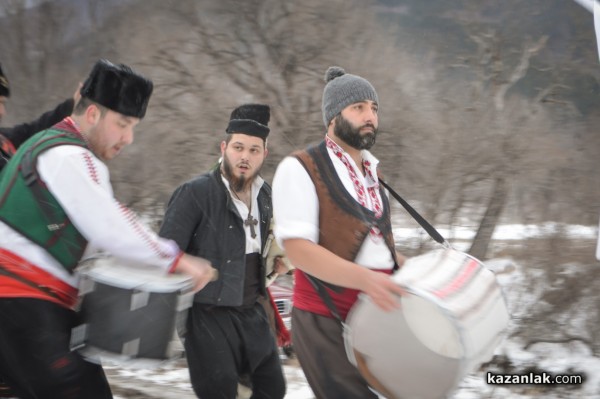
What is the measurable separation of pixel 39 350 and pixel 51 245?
0.35 metres

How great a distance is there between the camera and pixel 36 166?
2.34m

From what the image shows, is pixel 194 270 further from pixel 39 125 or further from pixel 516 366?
pixel 516 366

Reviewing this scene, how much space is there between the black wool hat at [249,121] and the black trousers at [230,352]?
0.98 meters

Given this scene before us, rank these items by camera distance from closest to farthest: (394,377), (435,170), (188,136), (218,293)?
1. (394,377)
2. (218,293)
3. (435,170)
4. (188,136)

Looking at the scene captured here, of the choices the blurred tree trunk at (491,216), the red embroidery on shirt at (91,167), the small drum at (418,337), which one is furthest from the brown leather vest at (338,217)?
the blurred tree trunk at (491,216)

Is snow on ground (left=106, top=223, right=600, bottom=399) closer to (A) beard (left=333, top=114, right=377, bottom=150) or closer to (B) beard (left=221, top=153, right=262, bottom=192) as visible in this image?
(B) beard (left=221, top=153, right=262, bottom=192)

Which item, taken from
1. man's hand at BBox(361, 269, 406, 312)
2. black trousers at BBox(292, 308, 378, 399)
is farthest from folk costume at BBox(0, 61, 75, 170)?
man's hand at BBox(361, 269, 406, 312)

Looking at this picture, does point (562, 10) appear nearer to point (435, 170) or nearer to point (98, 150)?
point (435, 170)

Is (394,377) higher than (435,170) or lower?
lower

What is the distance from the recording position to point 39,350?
237 cm

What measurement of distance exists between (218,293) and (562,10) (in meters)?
6.36

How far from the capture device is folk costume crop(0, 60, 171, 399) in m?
2.30

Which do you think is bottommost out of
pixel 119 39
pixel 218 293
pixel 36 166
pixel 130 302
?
pixel 218 293

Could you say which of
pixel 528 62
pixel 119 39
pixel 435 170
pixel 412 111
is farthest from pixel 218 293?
pixel 119 39
